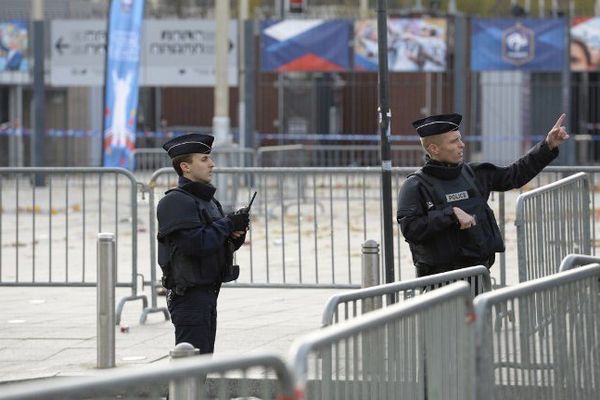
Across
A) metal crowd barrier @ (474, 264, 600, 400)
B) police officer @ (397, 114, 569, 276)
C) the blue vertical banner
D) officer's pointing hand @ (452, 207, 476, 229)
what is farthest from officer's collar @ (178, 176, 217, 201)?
the blue vertical banner

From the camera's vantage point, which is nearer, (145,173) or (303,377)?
(303,377)

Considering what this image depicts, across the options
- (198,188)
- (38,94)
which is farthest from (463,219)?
(38,94)

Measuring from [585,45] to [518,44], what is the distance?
4.59 feet

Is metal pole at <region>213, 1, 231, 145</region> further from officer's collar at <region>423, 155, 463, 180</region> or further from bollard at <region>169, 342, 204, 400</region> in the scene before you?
bollard at <region>169, 342, 204, 400</region>

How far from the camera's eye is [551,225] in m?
8.88

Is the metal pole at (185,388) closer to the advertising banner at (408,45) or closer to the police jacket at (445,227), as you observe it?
the police jacket at (445,227)

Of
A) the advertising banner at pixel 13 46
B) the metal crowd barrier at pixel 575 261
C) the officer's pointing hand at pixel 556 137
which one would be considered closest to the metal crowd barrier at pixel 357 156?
the advertising banner at pixel 13 46

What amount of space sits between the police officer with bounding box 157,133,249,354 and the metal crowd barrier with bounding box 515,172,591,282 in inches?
73.6

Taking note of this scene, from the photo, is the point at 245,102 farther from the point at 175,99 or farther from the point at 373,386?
the point at 373,386

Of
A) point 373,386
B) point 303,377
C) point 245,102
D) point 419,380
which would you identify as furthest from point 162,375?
point 245,102

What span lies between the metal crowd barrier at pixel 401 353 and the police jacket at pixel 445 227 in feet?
8.22

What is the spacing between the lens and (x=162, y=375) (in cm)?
346

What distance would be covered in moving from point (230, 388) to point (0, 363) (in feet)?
17.5

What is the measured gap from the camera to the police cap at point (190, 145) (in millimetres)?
7594
